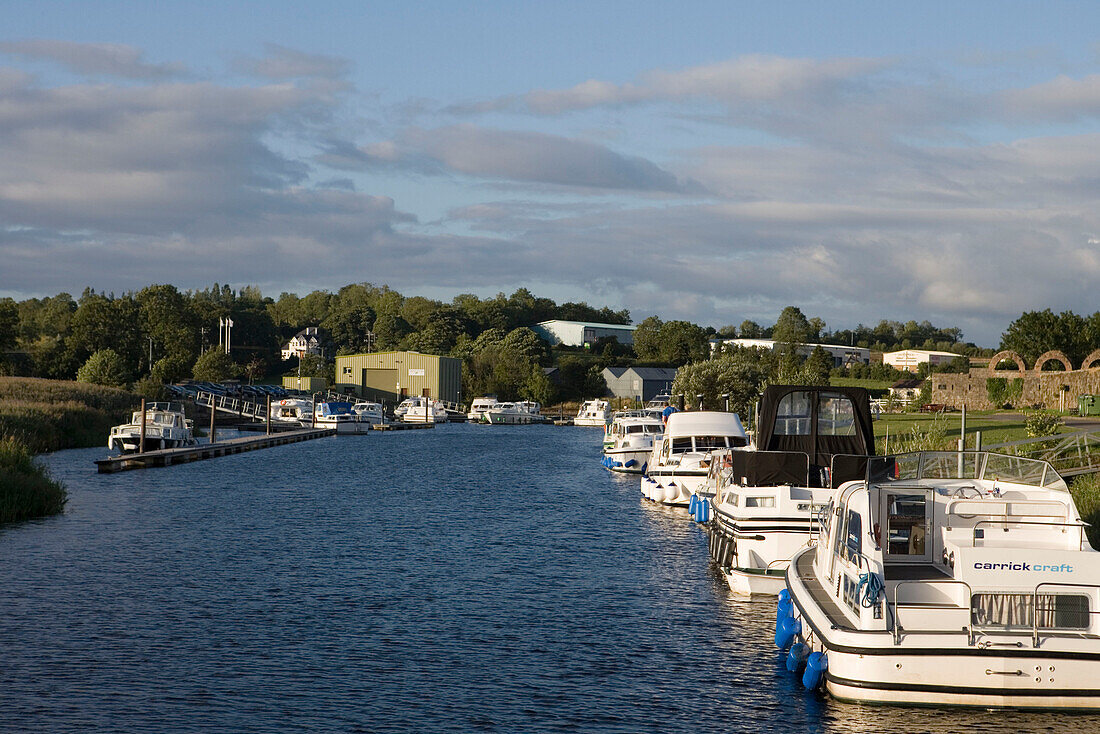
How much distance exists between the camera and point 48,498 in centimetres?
3797

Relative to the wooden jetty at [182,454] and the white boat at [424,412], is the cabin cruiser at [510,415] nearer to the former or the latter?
the white boat at [424,412]

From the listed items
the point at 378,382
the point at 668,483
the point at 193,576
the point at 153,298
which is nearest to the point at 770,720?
the point at 193,576

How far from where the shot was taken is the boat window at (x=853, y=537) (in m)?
18.0

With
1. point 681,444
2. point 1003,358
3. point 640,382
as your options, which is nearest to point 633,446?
point 681,444

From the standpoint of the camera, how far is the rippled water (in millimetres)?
17000

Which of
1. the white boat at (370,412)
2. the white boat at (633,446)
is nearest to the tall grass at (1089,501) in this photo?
the white boat at (633,446)

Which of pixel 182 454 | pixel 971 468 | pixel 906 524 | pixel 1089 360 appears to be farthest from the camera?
pixel 1089 360

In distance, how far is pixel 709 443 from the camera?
4700 centimetres

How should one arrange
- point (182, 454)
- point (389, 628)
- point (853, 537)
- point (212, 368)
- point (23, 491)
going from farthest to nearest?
point (212, 368), point (182, 454), point (23, 491), point (389, 628), point (853, 537)

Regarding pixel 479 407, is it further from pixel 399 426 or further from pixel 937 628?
pixel 937 628

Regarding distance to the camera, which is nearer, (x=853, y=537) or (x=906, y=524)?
(x=853, y=537)

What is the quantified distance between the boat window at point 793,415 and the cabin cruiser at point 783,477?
29mm

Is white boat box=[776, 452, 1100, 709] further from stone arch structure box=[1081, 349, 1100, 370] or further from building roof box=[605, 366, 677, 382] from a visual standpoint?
building roof box=[605, 366, 677, 382]

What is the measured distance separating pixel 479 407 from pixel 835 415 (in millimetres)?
113340
